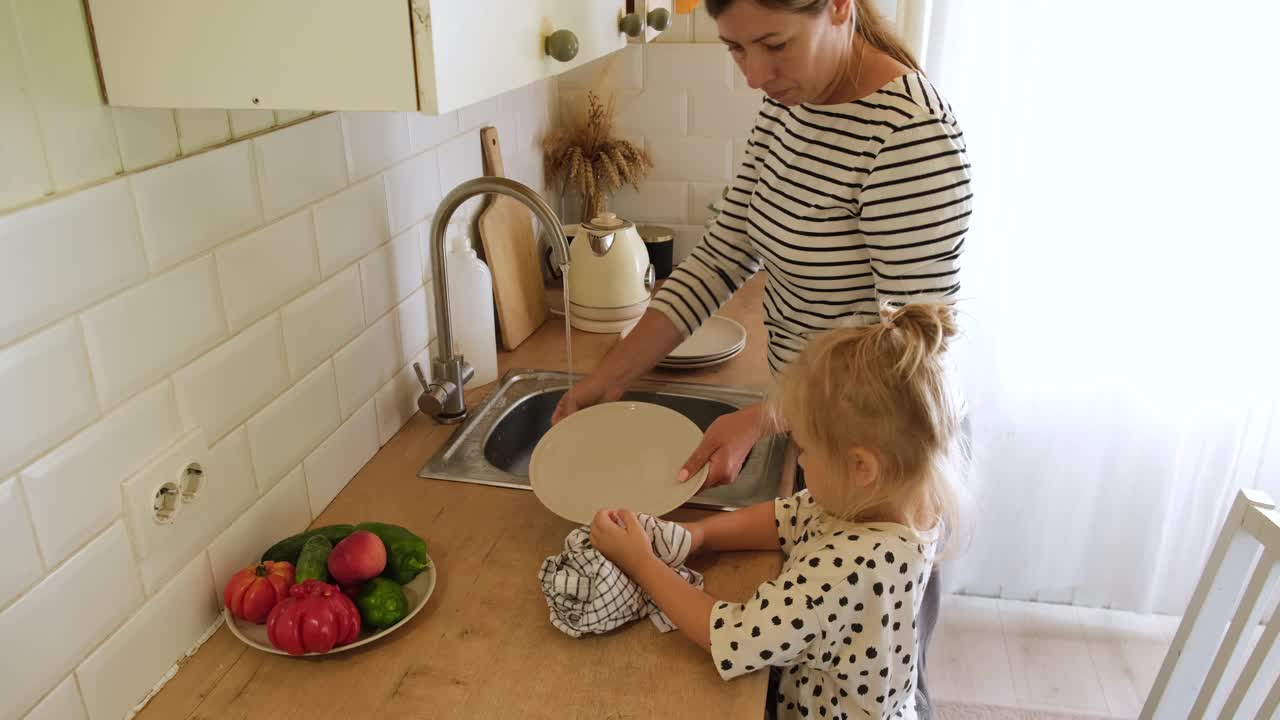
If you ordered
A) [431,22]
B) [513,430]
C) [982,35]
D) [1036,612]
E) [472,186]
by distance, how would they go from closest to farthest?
[431,22], [472,186], [513,430], [982,35], [1036,612]

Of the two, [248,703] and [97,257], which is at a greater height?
[97,257]

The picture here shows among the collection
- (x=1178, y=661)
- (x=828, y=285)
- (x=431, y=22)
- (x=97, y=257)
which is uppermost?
(x=431, y=22)

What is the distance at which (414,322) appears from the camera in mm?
1524

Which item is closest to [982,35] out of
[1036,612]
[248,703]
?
[1036,612]

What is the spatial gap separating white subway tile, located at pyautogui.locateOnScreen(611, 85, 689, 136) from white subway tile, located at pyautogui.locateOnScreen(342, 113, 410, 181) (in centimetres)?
85

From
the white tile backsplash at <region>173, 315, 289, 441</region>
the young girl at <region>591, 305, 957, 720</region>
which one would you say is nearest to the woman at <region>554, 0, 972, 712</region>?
the young girl at <region>591, 305, 957, 720</region>

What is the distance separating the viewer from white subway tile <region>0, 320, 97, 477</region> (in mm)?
783

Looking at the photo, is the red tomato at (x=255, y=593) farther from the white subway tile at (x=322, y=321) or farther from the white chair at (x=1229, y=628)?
the white chair at (x=1229, y=628)

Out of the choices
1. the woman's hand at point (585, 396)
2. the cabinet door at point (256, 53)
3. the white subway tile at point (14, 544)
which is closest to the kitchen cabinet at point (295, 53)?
the cabinet door at point (256, 53)

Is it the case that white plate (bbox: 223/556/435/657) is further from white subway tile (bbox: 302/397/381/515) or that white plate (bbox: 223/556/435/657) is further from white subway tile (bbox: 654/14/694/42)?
white subway tile (bbox: 654/14/694/42)

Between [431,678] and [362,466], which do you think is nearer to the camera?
[431,678]

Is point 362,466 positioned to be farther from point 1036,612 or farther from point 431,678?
point 1036,612

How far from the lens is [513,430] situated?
1.59 metres

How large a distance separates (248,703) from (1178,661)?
1133 millimetres
